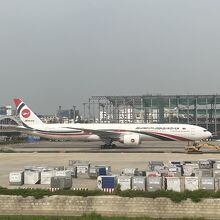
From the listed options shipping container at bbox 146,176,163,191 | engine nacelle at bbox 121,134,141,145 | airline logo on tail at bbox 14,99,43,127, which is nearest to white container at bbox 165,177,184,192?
shipping container at bbox 146,176,163,191

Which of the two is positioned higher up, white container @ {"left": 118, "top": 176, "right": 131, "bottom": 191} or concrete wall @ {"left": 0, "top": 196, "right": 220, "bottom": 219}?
white container @ {"left": 118, "top": 176, "right": 131, "bottom": 191}

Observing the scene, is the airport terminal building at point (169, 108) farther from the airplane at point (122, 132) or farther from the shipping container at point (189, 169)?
the shipping container at point (189, 169)

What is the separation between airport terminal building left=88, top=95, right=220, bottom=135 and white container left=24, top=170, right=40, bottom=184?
90.7 m

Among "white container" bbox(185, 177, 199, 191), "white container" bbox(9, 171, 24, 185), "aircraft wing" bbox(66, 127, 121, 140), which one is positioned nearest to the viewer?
"white container" bbox(185, 177, 199, 191)

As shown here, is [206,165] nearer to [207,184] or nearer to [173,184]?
[207,184]

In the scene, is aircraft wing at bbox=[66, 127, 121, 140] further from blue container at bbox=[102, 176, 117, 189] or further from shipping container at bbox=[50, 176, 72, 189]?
blue container at bbox=[102, 176, 117, 189]

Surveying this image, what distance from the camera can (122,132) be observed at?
68.0 meters

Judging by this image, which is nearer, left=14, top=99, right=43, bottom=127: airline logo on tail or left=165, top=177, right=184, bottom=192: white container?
left=165, top=177, right=184, bottom=192: white container

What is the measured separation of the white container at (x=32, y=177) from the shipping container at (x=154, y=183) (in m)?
8.76

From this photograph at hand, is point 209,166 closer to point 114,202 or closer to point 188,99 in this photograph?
point 114,202

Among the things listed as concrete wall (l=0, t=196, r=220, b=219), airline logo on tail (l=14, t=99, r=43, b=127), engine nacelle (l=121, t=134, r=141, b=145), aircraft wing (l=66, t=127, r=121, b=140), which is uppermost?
airline logo on tail (l=14, t=99, r=43, b=127)

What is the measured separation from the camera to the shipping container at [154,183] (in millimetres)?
23328

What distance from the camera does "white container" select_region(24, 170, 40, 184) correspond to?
28609 millimetres

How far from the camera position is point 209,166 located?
32938mm
